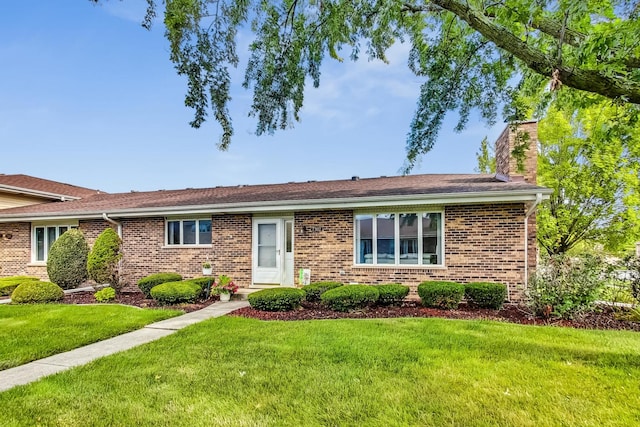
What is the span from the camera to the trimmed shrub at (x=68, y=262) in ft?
36.3

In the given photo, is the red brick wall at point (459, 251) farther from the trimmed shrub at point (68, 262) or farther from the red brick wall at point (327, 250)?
the trimmed shrub at point (68, 262)

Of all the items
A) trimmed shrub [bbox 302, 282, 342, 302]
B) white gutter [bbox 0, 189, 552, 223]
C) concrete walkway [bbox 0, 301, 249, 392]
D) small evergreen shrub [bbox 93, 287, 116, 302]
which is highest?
white gutter [bbox 0, 189, 552, 223]

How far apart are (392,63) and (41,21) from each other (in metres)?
10.3

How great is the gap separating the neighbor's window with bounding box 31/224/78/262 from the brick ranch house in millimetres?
518

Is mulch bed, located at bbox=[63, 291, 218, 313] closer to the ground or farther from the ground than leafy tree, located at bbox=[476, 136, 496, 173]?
closer to the ground

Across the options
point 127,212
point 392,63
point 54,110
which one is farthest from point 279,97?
point 54,110

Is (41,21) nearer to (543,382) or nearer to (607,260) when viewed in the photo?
(543,382)

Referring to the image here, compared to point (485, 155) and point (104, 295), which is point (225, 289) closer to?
point (104, 295)

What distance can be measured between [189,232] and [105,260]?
96.6 inches

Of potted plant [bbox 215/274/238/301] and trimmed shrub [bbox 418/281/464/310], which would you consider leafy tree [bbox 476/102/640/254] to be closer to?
trimmed shrub [bbox 418/281/464/310]

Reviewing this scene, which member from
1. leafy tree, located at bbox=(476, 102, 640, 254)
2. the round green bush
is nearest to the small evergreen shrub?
the round green bush

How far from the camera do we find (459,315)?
7363 mm

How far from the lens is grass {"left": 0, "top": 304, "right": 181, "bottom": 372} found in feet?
17.4

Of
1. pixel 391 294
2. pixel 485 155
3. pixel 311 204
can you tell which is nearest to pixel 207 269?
pixel 311 204
